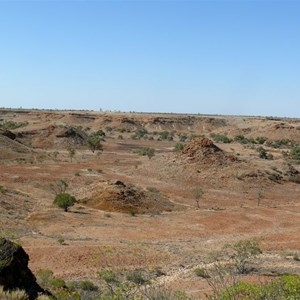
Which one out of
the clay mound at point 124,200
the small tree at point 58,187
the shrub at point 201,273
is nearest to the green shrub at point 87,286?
the shrub at point 201,273

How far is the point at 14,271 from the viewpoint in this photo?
1241cm

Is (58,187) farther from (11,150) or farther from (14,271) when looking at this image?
(14,271)

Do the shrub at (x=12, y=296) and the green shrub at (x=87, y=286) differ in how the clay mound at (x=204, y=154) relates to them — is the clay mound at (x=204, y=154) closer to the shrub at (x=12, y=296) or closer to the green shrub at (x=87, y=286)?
the green shrub at (x=87, y=286)

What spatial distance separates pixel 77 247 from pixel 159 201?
51.4 feet

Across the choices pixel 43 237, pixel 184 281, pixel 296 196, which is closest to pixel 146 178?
pixel 296 196

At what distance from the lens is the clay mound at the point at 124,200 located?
114 feet

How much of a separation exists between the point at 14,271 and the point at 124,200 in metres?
22.9

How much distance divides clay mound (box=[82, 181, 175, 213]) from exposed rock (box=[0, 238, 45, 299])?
69.4 feet

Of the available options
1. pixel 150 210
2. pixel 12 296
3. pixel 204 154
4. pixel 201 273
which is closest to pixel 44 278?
pixel 12 296

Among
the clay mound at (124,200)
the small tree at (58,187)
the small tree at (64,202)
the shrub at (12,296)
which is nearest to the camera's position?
the shrub at (12,296)

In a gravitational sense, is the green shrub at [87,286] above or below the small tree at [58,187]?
above

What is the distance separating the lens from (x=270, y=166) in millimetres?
54812

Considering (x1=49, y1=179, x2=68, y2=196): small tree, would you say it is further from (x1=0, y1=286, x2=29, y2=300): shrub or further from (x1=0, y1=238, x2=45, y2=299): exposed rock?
(x1=0, y1=286, x2=29, y2=300): shrub

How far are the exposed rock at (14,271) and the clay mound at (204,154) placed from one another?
1590 inches
